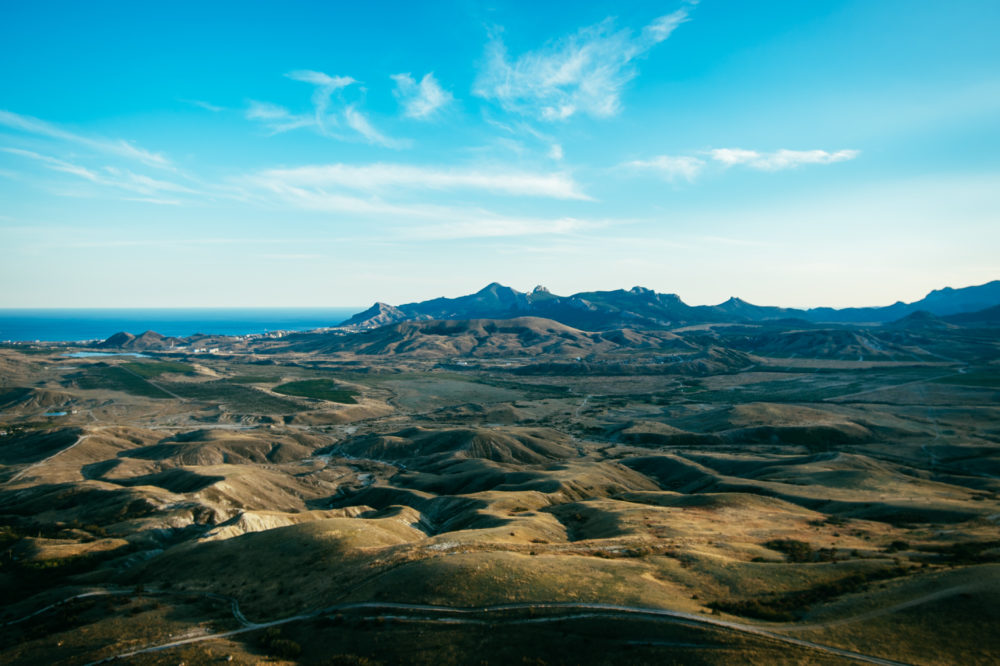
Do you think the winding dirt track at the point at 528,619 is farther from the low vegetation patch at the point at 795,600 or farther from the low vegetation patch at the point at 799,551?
the low vegetation patch at the point at 799,551

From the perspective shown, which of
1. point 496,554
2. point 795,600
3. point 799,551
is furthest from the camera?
point 799,551

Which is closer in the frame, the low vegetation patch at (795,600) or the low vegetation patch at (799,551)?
the low vegetation patch at (795,600)

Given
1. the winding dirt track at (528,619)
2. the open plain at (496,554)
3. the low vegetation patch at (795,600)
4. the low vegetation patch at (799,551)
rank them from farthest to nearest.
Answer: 1. the low vegetation patch at (799,551)
2. the low vegetation patch at (795,600)
3. the open plain at (496,554)
4. the winding dirt track at (528,619)

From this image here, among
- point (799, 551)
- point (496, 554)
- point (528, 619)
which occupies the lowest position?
point (799, 551)

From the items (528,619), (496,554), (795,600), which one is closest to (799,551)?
(795,600)

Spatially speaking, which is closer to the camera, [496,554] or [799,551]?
[496,554]

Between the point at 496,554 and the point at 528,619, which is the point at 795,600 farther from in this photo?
the point at 496,554

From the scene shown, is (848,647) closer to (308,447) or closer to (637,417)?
(308,447)

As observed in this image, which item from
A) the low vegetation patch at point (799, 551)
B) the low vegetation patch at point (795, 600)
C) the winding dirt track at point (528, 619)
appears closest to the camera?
the winding dirt track at point (528, 619)

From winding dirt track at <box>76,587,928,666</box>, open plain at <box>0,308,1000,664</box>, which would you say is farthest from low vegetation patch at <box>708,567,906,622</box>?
winding dirt track at <box>76,587,928,666</box>

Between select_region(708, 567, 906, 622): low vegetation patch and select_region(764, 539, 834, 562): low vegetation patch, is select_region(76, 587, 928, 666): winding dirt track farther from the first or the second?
select_region(764, 539, 834, 562): low vegetation patch

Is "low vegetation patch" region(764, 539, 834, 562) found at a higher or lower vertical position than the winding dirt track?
lower

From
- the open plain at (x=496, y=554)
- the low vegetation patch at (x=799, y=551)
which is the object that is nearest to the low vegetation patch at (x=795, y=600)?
the open plain at (x=496, y=554)
